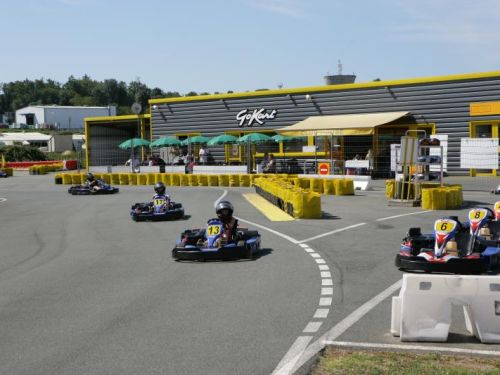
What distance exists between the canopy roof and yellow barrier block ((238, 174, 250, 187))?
389 centimetres

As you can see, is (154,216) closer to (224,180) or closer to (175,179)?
(224,180)

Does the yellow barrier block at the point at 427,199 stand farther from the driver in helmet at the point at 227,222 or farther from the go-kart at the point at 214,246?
the driver in helmet at the point at 227,222

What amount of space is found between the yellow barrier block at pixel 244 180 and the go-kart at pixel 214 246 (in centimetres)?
2085

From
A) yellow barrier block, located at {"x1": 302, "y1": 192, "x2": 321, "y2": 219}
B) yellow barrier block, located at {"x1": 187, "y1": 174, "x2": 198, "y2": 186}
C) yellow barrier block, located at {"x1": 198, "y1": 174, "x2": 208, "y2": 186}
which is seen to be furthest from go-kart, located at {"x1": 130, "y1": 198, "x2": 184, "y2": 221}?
yellow barrier block, located at {"x1": 187, "y1": 174, "x2": 198, "y2": 186}

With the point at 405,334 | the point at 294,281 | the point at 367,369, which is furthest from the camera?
the point at 294,281

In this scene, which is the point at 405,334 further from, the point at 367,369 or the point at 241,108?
the point at 241,108

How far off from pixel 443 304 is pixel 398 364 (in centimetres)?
102

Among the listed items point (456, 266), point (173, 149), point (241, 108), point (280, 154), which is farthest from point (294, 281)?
point (173, 149)

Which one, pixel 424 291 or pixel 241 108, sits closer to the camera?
pixel 424 291

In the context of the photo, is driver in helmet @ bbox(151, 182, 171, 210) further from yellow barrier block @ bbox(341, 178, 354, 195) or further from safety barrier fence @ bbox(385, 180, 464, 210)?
yellow barrier block @ bbox(341, 178, 354, 195)

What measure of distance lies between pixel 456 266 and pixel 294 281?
7.41 feet

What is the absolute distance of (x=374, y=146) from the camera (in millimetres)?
34781

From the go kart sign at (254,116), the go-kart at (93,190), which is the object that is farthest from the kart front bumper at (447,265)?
the go kart sign at (254,116)

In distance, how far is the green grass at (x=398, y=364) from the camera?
5.54 metres
